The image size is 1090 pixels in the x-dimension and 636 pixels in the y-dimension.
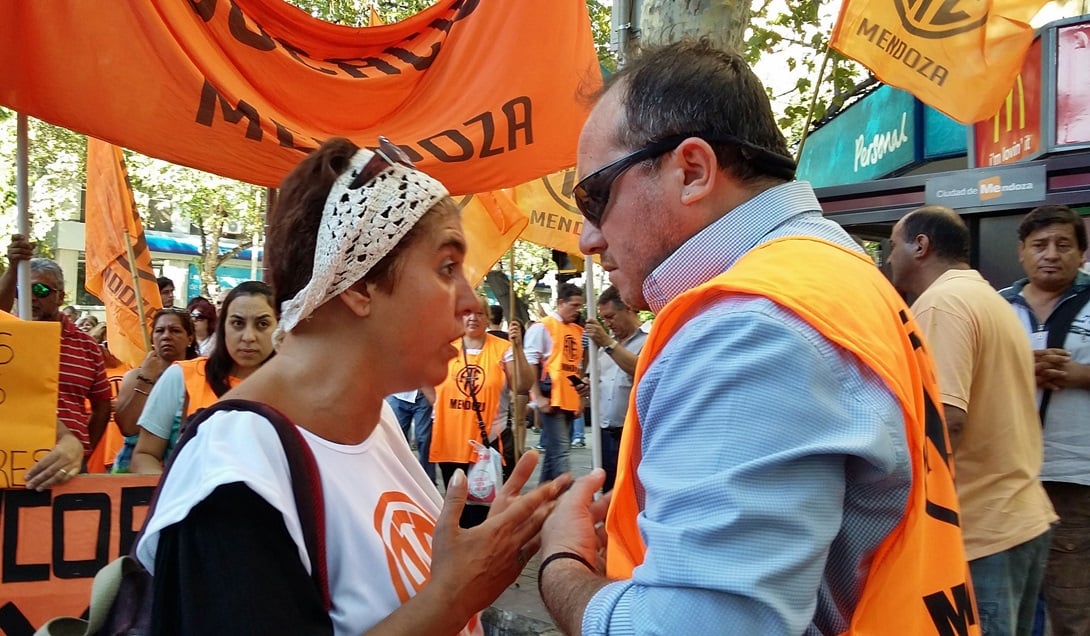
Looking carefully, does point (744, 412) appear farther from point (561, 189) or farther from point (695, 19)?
point (561, 189)

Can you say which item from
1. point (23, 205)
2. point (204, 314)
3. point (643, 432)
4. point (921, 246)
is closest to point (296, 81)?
point (23, 205)

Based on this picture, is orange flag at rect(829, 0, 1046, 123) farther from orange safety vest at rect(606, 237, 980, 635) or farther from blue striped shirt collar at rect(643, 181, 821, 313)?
orange safety vest at rect(606, 237, 980, 635)

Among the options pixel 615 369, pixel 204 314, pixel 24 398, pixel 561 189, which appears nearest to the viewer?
pixel 24 398

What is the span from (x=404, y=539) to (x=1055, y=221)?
150 inches

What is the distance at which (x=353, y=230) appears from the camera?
1637mm

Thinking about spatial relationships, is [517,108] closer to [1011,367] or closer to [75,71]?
[75,71]

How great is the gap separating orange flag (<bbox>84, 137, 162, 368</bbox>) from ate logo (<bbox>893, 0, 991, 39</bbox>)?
5719 millimetres

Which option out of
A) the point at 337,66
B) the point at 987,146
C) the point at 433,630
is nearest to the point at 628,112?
the point at 433,630

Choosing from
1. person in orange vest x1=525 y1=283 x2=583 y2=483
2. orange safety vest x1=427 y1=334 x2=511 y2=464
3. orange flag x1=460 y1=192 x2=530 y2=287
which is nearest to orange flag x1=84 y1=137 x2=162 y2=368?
orange safety vest x1=427 y1=334 x2=511 y2=464

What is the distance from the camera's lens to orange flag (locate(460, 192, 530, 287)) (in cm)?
623

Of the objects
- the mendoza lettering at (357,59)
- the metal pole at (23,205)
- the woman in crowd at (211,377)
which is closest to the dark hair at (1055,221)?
the mendoza lettering at (357,59)

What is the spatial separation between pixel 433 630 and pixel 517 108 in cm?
293

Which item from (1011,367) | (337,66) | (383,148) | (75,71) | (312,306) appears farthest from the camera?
(337,66)

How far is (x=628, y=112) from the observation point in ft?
4.81
